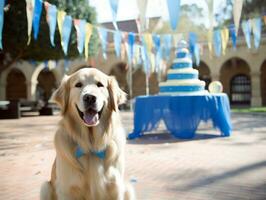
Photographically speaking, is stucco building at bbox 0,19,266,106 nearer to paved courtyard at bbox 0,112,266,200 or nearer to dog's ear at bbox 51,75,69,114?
paved courtyard at bbox 0,112,266,200

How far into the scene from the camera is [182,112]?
8.55 metres

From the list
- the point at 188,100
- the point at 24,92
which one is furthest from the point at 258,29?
the point at 24,92

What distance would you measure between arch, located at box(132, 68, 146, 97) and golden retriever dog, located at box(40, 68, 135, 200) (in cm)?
2745

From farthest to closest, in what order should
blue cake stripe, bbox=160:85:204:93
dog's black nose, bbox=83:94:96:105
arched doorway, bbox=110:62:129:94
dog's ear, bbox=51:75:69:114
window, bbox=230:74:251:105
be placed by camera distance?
1. arched doorway, bbox=110:62:129:94
2. window, bbox=230:74:251:105
3. blue cake stripe, bbox=160:85:204:93
4. dog's ear, bbox=51:75:69:114
5. dog's black nose, bbox=83:94:96:105

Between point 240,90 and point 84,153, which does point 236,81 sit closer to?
point 240,90

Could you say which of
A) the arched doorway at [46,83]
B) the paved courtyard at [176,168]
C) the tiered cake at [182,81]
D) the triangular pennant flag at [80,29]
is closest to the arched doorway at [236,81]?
the arched doorway at [46,83]

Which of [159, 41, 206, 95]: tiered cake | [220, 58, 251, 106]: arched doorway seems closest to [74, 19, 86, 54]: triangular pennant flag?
[159, 41, 206, 95]: tiered cake

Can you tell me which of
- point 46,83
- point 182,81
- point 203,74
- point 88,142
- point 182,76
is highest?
point 203,74

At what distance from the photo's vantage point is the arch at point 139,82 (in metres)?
30.2

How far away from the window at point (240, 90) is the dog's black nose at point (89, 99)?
1107 inches

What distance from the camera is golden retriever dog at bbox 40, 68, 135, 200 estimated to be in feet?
8.37

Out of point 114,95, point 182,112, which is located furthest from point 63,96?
point 182,112

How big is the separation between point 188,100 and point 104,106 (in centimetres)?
601

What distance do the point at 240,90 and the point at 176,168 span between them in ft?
84.7
